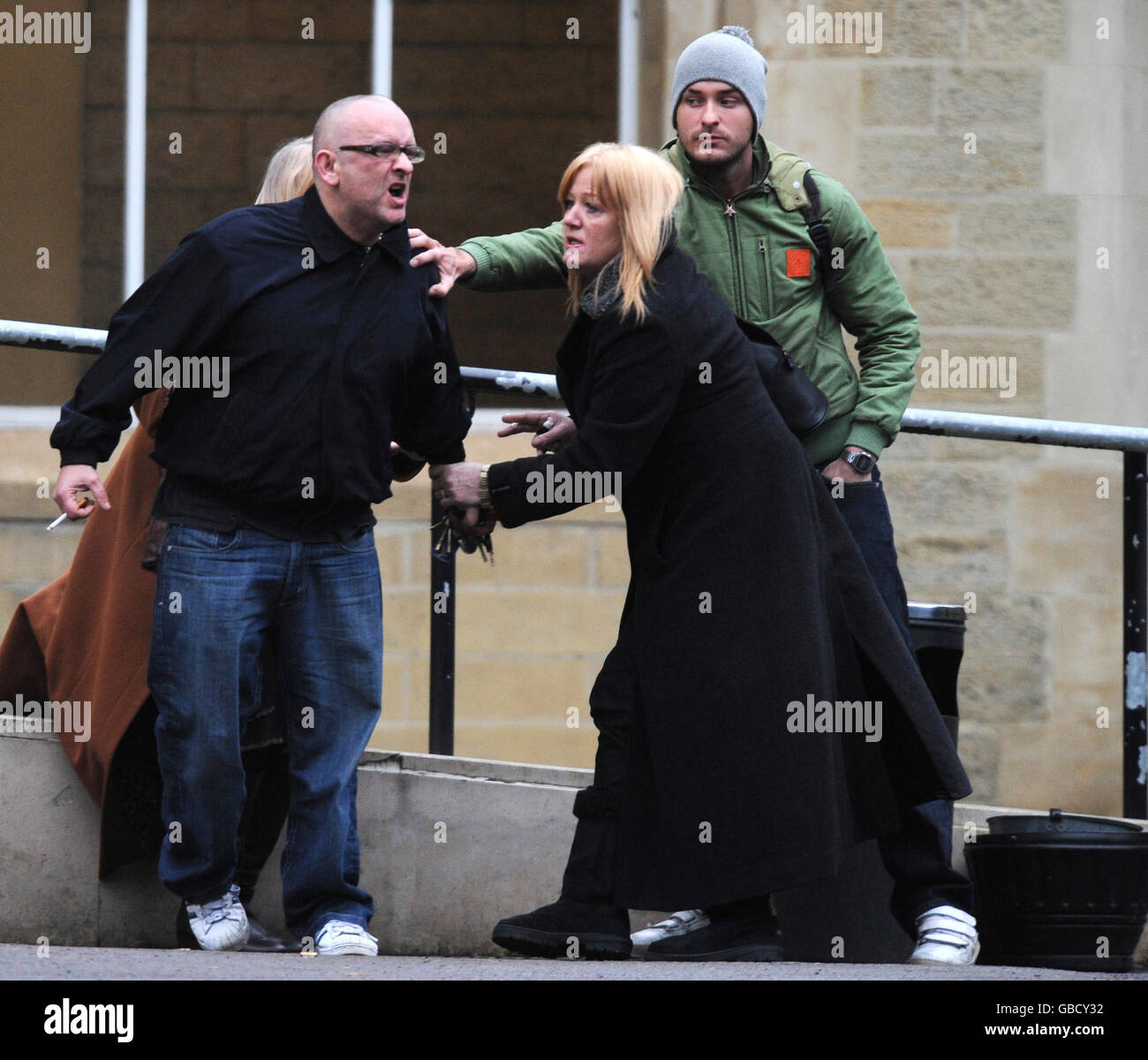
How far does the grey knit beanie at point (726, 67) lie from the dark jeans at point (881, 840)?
88 cm

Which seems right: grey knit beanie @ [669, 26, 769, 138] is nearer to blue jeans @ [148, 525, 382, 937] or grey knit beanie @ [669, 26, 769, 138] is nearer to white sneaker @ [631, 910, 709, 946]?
blue jeans @ [148, 525, 382, 937]

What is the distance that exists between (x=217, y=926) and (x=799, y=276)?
1870 mm

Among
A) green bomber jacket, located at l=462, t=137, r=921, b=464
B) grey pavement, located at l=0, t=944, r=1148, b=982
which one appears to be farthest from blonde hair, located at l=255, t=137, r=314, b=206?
grey pavement, located at l=0, t=944, r=1148, b=982

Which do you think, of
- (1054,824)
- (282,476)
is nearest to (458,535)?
(282,476)

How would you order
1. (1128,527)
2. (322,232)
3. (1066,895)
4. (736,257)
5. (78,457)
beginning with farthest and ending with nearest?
1. (1128,527)
2. (1066,895)
3. (736,257)
4. (322,232)
5. (78,457)

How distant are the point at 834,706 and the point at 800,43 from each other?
3808 millimetres

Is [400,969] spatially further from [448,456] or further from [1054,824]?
[1054,824]

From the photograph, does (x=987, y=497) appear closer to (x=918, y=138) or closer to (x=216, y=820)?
(x=918, y=138)

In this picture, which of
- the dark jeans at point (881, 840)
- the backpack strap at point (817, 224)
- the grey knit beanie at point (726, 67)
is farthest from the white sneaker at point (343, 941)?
the grey knit beanie at point (726, 67)

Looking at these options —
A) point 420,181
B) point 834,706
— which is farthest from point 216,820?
point 420,181

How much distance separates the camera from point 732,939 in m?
4.18

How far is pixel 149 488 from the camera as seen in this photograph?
4.48 meters

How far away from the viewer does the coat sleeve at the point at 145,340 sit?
13.6 ft

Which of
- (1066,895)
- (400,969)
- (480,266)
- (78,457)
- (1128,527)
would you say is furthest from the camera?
(1128,527)
